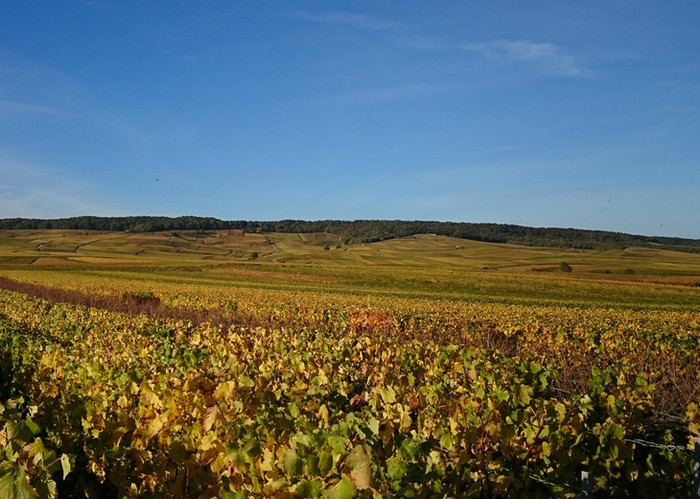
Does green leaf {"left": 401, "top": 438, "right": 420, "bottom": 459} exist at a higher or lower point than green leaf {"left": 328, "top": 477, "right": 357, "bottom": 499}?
lower

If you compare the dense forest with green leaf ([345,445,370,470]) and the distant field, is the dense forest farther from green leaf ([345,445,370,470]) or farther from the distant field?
green leaf ([345,445,370,470])

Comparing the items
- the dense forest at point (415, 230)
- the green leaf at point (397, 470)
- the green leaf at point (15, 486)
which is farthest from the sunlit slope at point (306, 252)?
the green leaf at point (15, 486)

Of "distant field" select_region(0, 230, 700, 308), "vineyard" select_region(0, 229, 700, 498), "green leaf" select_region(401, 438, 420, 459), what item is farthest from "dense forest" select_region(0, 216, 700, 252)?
"green leaf" select_region(401, 438, 420, 459)

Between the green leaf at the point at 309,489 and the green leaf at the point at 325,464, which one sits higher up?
the green leaf at the point at 325,464

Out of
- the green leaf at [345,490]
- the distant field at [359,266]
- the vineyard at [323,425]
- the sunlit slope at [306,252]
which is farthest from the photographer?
the sunlit slope at [306,252]

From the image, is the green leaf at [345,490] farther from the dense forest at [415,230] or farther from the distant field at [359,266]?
the dense forest at [415,230]

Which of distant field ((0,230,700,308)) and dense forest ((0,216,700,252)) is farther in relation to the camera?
dense forest ((0,216,700,252))

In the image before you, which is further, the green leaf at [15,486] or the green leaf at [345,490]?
the green leaf at [345,490]

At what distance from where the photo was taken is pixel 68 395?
6.39 metres

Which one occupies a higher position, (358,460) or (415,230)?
(415,230)

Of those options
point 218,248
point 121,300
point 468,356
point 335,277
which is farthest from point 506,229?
point 468,356

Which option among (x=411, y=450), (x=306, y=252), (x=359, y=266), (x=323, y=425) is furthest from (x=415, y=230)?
(x=411, y=450)

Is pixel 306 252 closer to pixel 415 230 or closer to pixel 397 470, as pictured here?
pixel 415 230

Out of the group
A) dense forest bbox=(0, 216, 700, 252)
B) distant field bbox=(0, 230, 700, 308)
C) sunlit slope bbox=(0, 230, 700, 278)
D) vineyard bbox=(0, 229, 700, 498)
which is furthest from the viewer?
dense forest bbox=(0, 216, 700, 252)
